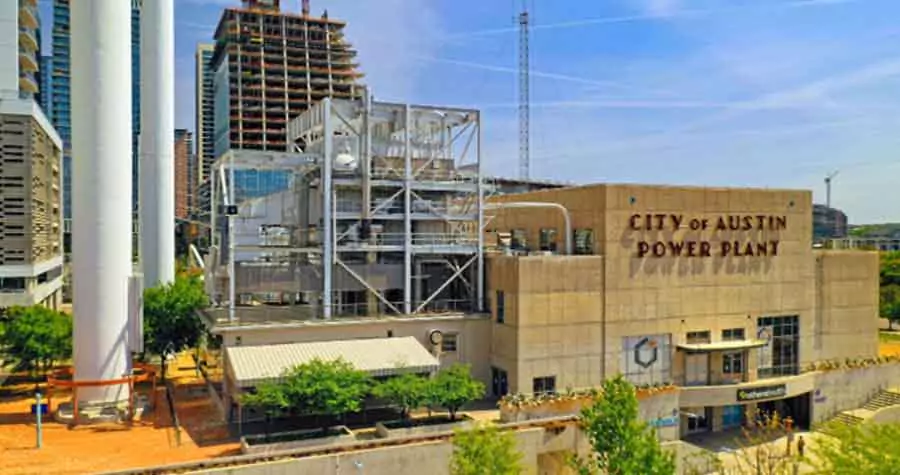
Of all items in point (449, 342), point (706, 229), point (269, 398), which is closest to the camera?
point (269, 398)

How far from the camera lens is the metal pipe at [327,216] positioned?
3697 centimetres

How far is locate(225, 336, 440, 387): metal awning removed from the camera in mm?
31672

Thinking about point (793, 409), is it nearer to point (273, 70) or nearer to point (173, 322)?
point (173, 322)

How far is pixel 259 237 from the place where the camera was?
129 ft

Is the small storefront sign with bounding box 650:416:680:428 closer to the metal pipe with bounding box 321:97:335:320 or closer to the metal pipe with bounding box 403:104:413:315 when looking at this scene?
the metal pipe with bounding box 403:104:413:315

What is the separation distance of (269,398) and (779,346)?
32.1 m

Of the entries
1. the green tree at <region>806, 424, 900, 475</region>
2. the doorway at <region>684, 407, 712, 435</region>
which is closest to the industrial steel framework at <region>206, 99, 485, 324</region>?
the doorway at <region>684, 407, 712, 435</region>

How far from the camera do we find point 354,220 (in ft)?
126

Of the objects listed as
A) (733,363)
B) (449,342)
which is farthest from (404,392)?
(733,363)

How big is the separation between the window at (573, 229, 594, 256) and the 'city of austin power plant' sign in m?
2.33

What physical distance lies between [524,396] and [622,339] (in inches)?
281

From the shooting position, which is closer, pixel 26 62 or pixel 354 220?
pixel 354 220

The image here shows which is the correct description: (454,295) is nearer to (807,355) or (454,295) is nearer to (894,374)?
(807,355)

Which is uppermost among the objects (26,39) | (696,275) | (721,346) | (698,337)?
(26,39)
